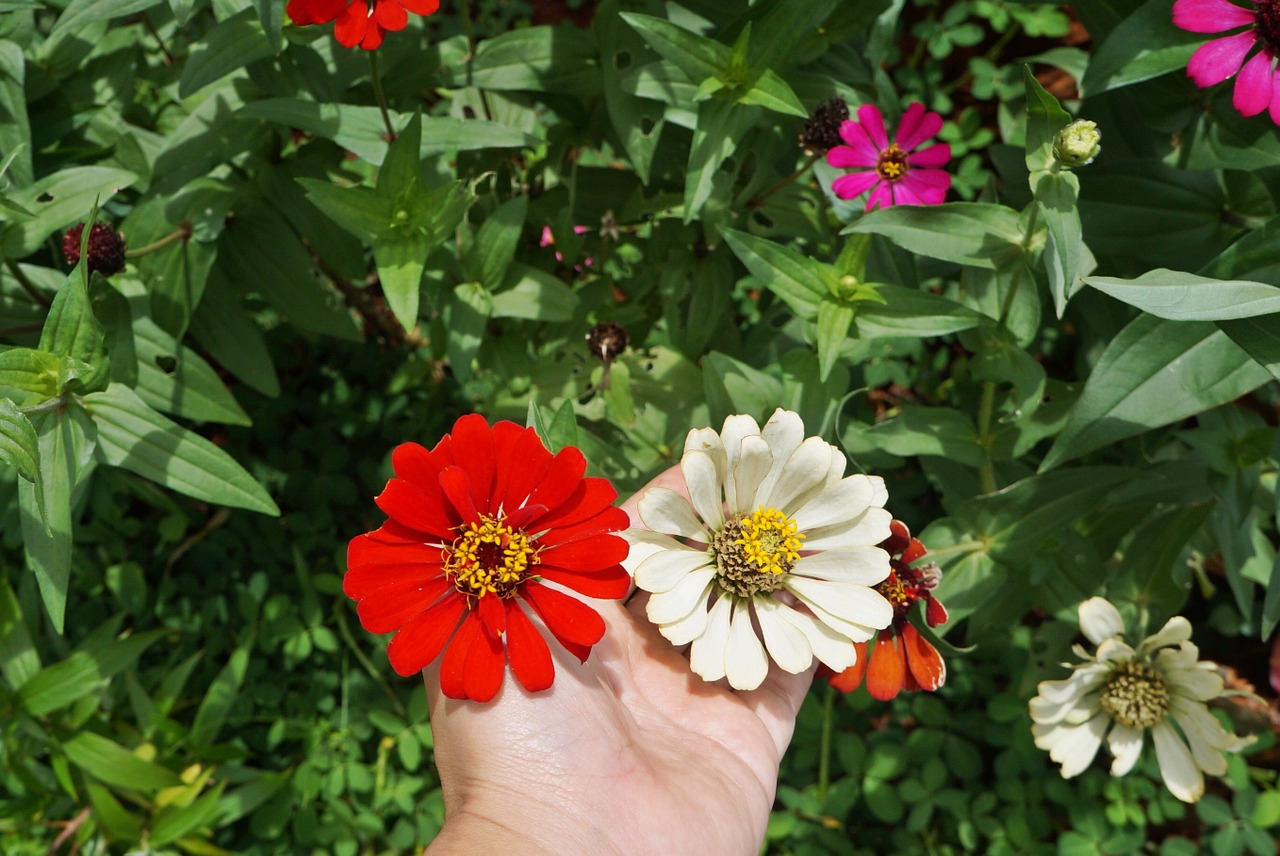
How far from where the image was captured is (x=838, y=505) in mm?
1256

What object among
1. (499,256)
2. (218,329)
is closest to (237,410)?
(218,329)

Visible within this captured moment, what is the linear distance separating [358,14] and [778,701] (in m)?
1.12

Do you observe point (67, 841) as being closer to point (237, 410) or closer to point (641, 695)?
point (237, 410)

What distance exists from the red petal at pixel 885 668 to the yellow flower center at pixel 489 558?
0.49 meters

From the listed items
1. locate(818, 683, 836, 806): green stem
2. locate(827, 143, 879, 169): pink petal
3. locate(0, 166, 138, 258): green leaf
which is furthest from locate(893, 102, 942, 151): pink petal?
locate(0, 166, 138, 258): green leaf

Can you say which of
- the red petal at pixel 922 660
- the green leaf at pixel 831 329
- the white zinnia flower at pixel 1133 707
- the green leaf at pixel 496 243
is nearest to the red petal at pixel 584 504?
the green leaf at pixel 831 329

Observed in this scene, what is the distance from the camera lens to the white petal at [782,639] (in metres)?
1.25

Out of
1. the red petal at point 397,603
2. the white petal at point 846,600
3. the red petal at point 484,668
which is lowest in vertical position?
the white petal at point 846,600

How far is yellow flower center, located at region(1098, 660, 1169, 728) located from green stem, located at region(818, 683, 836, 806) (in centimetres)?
62

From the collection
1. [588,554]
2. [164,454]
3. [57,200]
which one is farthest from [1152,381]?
[57,200]

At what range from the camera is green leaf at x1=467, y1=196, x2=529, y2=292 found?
159cm

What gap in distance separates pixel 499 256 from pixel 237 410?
49 cm

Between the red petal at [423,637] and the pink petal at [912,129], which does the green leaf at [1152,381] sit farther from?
the red petal at [423,637]

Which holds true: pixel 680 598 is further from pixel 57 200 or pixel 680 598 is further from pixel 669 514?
pixel 57 200
